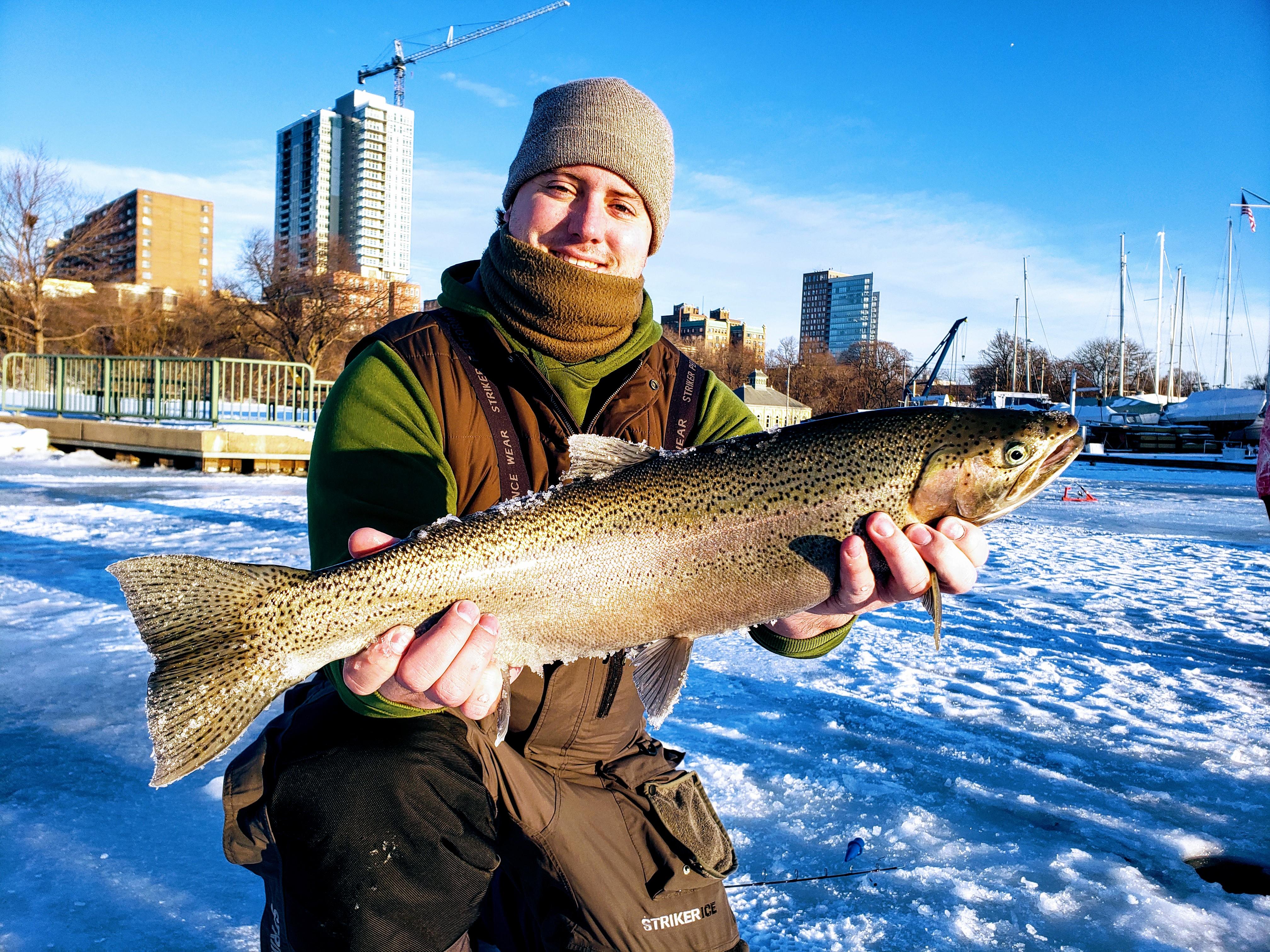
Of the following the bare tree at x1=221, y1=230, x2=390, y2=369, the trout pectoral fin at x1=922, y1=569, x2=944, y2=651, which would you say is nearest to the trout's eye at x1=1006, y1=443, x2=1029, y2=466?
the trout pectoral fin at x1=922, y1=569, x2=944, y2=651

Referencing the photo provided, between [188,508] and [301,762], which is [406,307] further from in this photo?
[301,762]

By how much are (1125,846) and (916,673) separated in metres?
2.22

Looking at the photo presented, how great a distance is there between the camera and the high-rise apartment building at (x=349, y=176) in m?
112

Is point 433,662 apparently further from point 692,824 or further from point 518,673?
point 692,824

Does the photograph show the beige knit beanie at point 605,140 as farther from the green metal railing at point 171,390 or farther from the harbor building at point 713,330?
Result: the harbor building at point 713,330

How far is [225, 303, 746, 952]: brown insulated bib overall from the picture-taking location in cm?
211

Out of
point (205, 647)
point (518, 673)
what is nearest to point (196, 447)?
point (205, 647)

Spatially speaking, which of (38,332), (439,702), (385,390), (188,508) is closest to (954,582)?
(439,702)

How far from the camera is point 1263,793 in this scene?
3750 mm

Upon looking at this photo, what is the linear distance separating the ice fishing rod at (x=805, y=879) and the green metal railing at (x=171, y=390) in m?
17.7

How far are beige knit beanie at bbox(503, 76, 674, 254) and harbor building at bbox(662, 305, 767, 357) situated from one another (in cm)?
12008

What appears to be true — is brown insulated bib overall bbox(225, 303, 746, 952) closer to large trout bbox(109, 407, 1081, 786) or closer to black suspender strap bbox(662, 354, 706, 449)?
black suspender strap bbox(662, 354, 706, 449)

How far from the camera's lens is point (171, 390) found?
2083 centimetres

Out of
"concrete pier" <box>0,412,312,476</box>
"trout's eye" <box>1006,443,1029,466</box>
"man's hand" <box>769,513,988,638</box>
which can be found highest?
"trout's eye" <box>1006,443,1029,466</box>
